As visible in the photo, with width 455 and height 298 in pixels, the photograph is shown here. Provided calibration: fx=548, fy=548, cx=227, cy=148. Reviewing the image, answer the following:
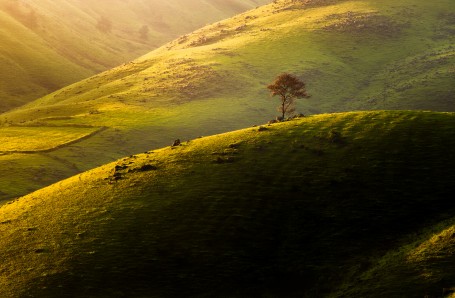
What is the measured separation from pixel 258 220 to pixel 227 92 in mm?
116693

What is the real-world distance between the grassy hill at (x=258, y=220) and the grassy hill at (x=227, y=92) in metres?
53.6

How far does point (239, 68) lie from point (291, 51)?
2192 centimetres

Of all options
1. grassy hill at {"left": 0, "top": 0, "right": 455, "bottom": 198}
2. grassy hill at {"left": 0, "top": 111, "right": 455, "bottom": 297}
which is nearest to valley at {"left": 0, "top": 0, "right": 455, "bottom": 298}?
grassy hill at {"left": 0, "top": 111, "right": 455, "bottom": 297}

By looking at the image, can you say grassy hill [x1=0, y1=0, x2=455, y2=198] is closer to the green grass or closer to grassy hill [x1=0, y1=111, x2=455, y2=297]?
the green grass

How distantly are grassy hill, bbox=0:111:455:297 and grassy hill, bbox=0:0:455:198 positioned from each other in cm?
5360

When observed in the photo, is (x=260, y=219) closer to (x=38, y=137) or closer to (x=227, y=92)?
(x=38, y=137)

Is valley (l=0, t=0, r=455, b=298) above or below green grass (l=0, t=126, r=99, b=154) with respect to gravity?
below

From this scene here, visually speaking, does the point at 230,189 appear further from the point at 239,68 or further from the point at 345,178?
the point at 239,68

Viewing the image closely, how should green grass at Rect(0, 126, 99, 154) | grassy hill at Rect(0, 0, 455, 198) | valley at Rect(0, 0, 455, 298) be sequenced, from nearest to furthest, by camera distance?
valley at Rect(0, 0, 455, 298)
green grass at Rect(0, 126, 99, 154)
grassy hill at Rect(0, 0, 455, 198)

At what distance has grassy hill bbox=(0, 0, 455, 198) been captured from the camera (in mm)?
126875

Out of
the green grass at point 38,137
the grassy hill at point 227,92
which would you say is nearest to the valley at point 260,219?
the grassy hill at point 227,92

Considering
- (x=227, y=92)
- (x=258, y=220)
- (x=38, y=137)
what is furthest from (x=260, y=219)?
(x=227, y=92)

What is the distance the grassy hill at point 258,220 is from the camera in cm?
4231

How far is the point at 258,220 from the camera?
48.5m
